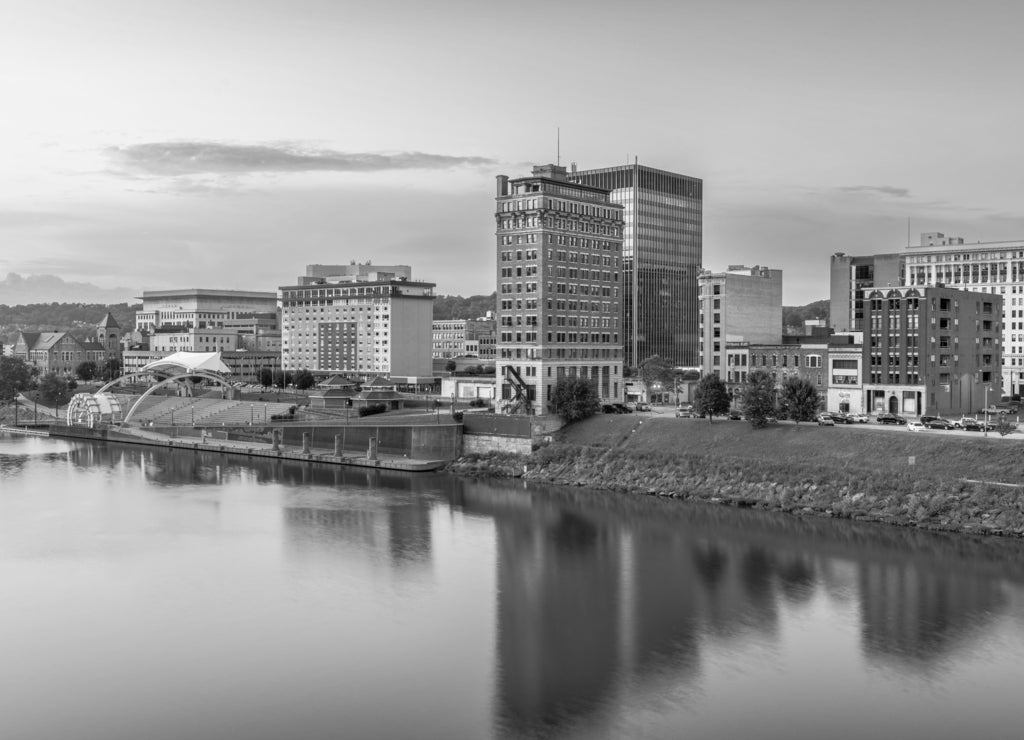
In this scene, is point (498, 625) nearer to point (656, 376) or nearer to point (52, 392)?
point (656, 376)

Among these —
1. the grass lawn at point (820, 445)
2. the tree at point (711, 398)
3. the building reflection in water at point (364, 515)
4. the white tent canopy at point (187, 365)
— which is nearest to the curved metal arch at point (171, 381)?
the white tent canopy at point (187, 365)

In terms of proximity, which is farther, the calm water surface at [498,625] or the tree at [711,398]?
the tree at [711,398]

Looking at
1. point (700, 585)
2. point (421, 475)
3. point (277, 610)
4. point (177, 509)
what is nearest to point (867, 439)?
point (700, 585)

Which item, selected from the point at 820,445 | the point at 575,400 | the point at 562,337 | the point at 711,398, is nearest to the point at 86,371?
the point at 562,337

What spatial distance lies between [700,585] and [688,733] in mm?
16645

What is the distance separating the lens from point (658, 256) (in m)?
130

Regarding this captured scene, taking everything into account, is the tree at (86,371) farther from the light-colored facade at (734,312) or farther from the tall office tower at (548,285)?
the light-colored facade at (734,312)

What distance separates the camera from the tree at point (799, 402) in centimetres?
7131

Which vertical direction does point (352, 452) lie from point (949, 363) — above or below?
below

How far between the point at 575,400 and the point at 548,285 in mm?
10793

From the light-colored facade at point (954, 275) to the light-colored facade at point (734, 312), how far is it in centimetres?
1241

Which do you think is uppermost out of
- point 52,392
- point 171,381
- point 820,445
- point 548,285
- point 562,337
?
point 548,285

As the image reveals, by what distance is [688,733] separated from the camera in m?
30.8

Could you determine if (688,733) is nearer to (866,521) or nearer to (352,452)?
(866,521)
